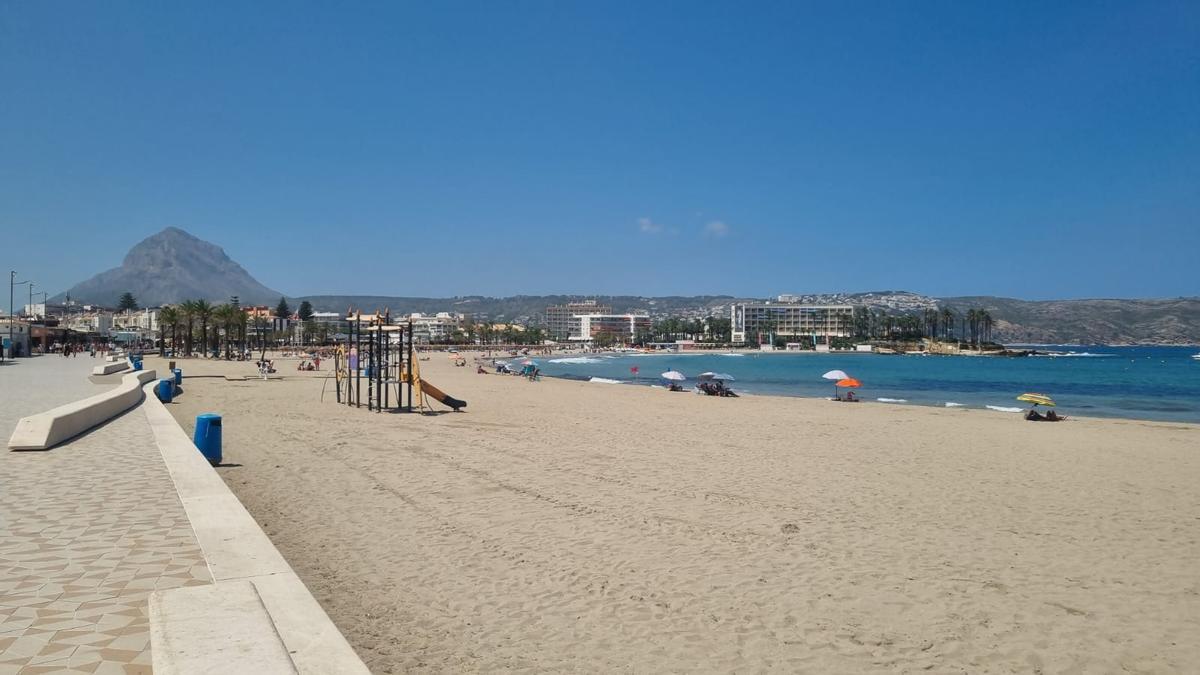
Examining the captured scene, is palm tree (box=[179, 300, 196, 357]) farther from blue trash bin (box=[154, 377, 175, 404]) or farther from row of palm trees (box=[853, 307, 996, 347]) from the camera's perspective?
row of palm trees (box=[853, 307, 996, 347])

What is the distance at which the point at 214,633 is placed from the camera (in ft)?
11.3

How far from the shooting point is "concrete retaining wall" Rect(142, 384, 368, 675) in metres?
3.30

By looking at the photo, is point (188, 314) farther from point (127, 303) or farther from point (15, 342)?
point (127, 303)

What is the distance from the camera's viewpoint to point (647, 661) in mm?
4508

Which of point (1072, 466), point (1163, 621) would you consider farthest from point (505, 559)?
point (1072, 466)

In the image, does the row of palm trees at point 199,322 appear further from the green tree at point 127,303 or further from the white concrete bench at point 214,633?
the green tree at point 127,303

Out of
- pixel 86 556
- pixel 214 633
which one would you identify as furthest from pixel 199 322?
pixel 214 633

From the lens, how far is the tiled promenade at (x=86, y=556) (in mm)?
3736

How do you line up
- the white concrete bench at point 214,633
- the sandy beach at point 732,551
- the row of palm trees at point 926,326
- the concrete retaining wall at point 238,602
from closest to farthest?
the white concrete bench at point 214,633, the concrete retaining wall at point 238,602, the sandy beach at point 732,551, the row of palm trees at point 926,326

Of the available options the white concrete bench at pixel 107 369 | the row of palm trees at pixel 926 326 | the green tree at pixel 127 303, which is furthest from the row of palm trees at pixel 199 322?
the row of palm trees at pixel 926 326

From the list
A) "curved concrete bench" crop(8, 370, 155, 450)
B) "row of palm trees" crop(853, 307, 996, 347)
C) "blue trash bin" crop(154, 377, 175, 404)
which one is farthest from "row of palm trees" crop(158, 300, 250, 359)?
"row of palm trees" crop(853, 307, 996, 347)

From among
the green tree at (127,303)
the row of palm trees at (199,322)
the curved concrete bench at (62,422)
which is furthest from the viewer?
the green tree at (127,303)

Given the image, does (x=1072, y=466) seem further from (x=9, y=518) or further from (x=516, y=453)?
(x=9, y=518)

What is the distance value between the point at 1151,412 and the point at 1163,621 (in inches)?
1226
